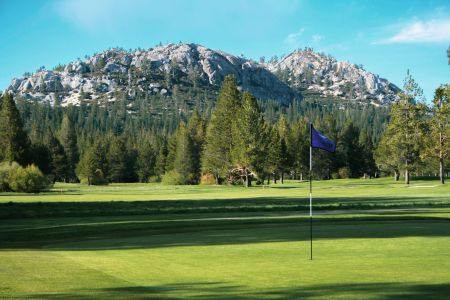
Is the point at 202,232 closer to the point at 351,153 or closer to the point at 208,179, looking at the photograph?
the point at 208,179

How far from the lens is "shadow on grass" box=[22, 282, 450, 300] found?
9492 millimetres

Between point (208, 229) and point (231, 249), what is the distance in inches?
318

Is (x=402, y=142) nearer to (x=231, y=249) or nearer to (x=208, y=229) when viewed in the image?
(x=208, y=229)

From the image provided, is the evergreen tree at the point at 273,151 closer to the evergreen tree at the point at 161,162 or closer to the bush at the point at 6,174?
the evergreen tree at the point at 161,162

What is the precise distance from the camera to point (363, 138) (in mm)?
137625

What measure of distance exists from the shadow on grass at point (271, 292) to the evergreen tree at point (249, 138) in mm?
74387

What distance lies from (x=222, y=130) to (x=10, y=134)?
37.3 metres

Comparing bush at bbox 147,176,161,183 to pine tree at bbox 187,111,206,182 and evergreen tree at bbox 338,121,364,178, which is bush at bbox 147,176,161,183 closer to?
pine tree at bbox 187,111,206,182

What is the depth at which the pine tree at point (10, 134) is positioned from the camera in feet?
282

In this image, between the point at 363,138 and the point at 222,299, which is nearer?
the point at 222,299

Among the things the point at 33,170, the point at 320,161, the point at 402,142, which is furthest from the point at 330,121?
the point at 33,170

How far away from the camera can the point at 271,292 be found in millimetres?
9898


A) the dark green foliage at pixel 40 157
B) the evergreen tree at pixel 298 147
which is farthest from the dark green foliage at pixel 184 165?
the dark green foliage at pixel 40 157

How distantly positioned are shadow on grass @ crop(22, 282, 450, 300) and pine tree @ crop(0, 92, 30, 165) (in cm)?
8239
